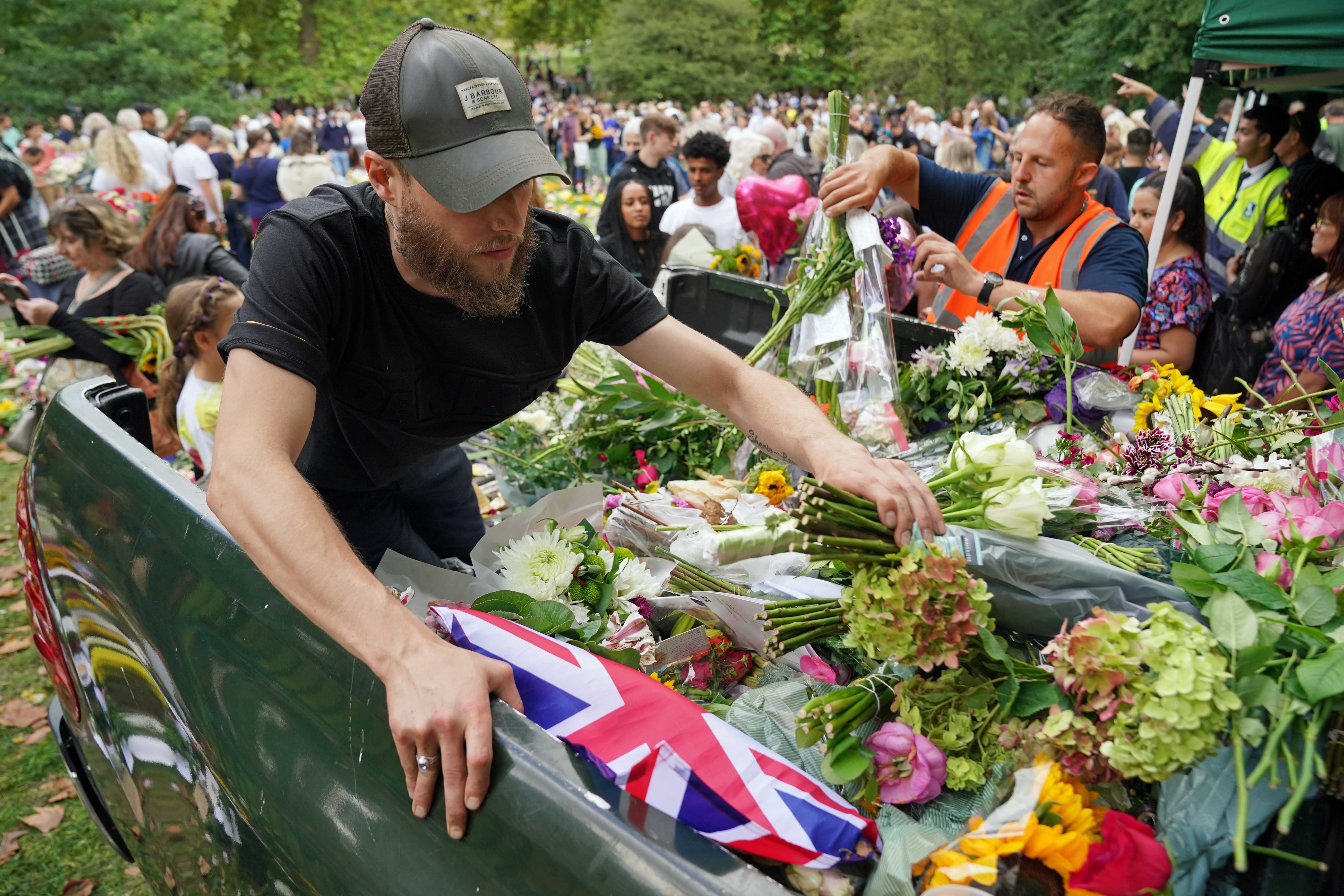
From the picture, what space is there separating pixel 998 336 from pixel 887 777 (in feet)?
5.18

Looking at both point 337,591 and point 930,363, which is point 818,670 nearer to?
point 337,591

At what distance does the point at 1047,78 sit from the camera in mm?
24125

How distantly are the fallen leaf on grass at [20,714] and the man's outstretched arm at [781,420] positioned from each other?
3.02m

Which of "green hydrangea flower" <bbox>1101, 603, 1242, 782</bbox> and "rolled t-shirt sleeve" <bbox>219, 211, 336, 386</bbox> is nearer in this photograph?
"green hydrangea flower" <bbox>1101, 603, 1242, 782</bbox>

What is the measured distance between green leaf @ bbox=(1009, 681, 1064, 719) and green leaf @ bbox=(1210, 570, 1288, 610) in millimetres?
269

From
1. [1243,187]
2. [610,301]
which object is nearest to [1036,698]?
[610,301]

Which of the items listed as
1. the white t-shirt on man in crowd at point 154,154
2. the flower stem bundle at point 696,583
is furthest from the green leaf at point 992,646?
the white t-shirt on man in crowd at point 154,154

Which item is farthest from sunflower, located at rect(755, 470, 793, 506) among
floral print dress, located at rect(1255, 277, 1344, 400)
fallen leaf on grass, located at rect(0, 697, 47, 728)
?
fallen leaf on grass, located at rect(0, 697, 47, 728)

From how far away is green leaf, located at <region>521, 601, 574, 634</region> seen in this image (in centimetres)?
159

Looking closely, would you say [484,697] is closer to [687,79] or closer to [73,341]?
[73,341]

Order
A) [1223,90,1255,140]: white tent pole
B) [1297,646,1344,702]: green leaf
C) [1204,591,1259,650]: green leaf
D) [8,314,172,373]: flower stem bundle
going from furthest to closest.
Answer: [1223,90,1255,140]: white tent pole < [8,314,172,373]: flower stem bundle < [1204,591,1259,650]: green leaf < [1297,646,1344,702]: green leaf

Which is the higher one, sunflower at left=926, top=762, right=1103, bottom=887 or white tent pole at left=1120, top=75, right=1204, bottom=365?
white tent pole at left=1120, top=75, right=1204, bottom=365

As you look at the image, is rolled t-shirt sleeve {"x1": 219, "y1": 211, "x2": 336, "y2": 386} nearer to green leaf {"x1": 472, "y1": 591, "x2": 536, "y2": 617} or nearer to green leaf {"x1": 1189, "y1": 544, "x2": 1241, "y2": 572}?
green leaf {"x1": 472, "y1": 591, "x2": 536, "y2": 617}

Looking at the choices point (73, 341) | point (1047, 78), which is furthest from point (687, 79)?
point (73, 341)
